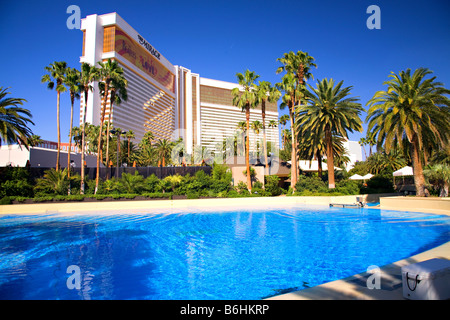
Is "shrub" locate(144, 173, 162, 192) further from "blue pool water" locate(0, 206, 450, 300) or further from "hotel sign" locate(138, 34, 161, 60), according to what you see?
"hotel sign" locate(138, 34, 161, 60)

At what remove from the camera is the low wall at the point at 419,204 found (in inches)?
581

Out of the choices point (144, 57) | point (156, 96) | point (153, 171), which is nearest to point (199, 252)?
point (153, 171)

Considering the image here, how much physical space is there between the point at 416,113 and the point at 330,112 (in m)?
7.34

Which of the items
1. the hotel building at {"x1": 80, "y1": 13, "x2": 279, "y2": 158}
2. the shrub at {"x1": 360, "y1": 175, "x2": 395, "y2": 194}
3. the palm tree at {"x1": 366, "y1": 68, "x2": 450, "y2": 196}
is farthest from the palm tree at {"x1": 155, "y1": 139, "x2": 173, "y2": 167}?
the palm tree at {"x1": 366, "y1": 68, "x2": 450, "y2": 196}

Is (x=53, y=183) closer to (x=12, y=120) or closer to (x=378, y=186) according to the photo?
(x=12, y=120)

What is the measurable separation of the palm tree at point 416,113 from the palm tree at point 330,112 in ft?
15.0

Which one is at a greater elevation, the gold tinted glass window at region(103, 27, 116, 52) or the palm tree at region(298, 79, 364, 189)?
the gold tinted glass window at region(103, 27, 116, 52)

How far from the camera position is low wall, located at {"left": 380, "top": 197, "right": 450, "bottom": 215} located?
48.4 feet

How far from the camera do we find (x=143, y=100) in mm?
116875

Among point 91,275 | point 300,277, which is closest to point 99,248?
point 91,275

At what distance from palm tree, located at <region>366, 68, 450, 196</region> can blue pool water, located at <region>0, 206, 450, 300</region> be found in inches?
241

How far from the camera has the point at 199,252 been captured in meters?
8.80
